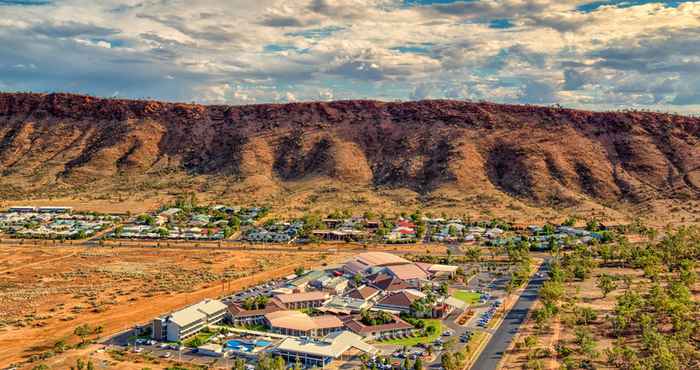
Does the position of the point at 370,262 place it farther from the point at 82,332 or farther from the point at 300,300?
the point at 82,332

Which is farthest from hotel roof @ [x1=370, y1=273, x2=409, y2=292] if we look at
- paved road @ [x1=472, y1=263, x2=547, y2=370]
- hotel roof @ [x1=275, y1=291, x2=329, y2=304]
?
paved road @ [x1=472, y1=263, x2=547, y2=370]

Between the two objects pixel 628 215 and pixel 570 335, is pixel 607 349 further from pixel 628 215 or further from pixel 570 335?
pixel 628 215

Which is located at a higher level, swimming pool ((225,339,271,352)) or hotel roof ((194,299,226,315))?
hotel roof ((194,299,226,315))

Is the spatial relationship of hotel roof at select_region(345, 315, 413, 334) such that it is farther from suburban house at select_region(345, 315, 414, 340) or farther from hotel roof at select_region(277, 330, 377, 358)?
hotel roof at select_region(277, 330, 377, 358)

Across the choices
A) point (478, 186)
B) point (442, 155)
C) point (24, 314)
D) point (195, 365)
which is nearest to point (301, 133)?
point (442, 155)

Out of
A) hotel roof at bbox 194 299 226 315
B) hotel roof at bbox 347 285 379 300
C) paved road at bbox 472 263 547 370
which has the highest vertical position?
hotel roof at bbox 194 299 226 315

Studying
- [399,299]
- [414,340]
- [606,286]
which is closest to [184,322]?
[414,340]
